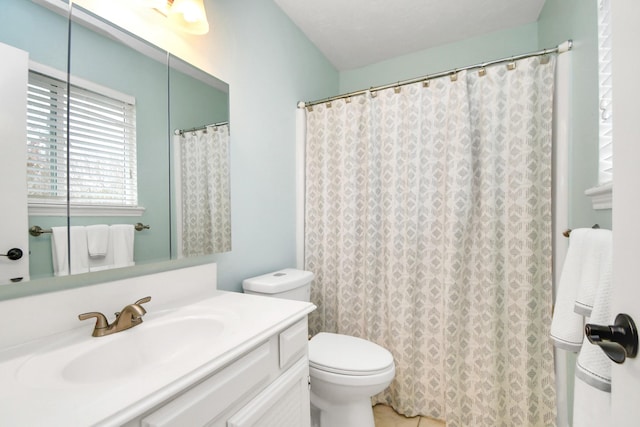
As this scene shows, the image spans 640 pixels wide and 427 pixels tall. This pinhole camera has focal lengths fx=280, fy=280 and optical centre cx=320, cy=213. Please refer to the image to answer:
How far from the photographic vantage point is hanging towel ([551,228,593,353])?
79cm

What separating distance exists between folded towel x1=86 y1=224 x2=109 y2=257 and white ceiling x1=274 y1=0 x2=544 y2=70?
167 cm

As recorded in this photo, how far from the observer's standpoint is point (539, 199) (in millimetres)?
1400

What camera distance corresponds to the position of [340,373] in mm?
1243

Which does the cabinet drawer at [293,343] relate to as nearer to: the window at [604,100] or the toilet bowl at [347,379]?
the toilet bowl at [347,379]

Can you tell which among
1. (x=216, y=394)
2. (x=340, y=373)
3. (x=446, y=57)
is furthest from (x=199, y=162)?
(x=446, y=57)

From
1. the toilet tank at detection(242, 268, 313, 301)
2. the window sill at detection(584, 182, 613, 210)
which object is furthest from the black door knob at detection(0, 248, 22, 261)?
the window sill at detection(584, 182, 613, 210)

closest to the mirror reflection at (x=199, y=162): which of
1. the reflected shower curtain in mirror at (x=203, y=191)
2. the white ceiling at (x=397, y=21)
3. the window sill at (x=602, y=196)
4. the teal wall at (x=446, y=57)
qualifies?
the reflected shower curtain in mirror at (x=203, y=191)

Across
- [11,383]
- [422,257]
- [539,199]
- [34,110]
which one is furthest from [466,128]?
[11,383]

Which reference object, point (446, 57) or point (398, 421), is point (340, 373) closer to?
point (398, 421)

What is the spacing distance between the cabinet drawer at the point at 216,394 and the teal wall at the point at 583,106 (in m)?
1.19

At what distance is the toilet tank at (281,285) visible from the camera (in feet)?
4.66

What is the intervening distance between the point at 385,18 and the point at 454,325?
195cm

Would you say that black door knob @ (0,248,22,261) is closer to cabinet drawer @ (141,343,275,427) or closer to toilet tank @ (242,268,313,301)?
cabinet drawer @ (141,343,275,427)

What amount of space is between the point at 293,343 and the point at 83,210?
0.79 meters
